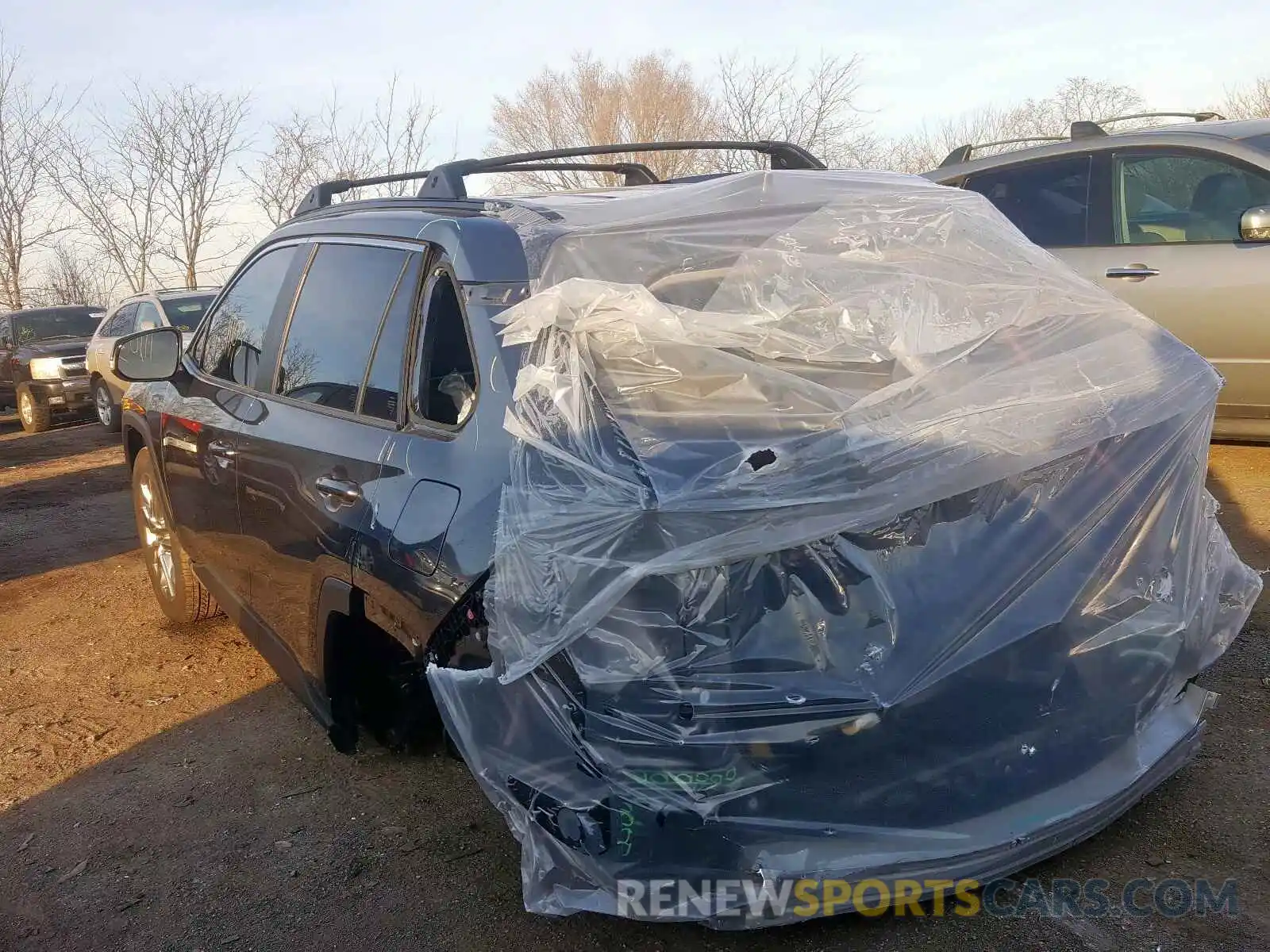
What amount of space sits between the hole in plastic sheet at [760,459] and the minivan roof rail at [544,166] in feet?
4.66

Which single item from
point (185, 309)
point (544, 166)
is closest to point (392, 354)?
point (544, 166)

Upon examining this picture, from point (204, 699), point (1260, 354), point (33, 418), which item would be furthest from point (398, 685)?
point (33, 418)

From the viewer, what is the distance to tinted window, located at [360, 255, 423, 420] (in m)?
2.82

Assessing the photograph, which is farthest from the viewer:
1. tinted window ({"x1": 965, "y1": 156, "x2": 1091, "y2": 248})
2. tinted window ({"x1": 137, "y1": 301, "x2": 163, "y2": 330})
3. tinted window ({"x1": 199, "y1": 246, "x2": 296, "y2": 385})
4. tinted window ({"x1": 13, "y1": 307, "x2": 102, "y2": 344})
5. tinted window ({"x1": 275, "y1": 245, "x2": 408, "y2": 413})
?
tinted window ({"x1": 13, "y1": 307, "x2": 102, "y2": 344})

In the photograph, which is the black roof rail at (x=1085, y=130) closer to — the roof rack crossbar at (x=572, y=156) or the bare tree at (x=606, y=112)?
the roof rack crossbar at (x=572, y=156)

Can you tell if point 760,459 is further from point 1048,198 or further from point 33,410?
point 33,410

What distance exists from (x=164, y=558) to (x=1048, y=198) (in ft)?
16.4

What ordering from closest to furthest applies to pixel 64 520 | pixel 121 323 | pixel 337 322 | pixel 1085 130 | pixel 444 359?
1. pixel 444 359
2. pixel 337 322
3. pixel 1085 130
4. pixel 64 520
5. pixel 121 323

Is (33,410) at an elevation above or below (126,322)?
below

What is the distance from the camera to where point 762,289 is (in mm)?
2520

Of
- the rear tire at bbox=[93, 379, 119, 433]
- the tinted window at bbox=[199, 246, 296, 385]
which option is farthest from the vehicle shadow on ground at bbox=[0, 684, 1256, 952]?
the rear tire at bbox=[93, 379, 119, 433]

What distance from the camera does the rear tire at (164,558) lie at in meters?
4.69

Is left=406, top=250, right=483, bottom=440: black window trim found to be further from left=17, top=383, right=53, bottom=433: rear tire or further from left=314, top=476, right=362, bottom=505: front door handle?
left=17, top=383, right=53, bottom=433: rear tire

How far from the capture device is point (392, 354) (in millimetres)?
2881
